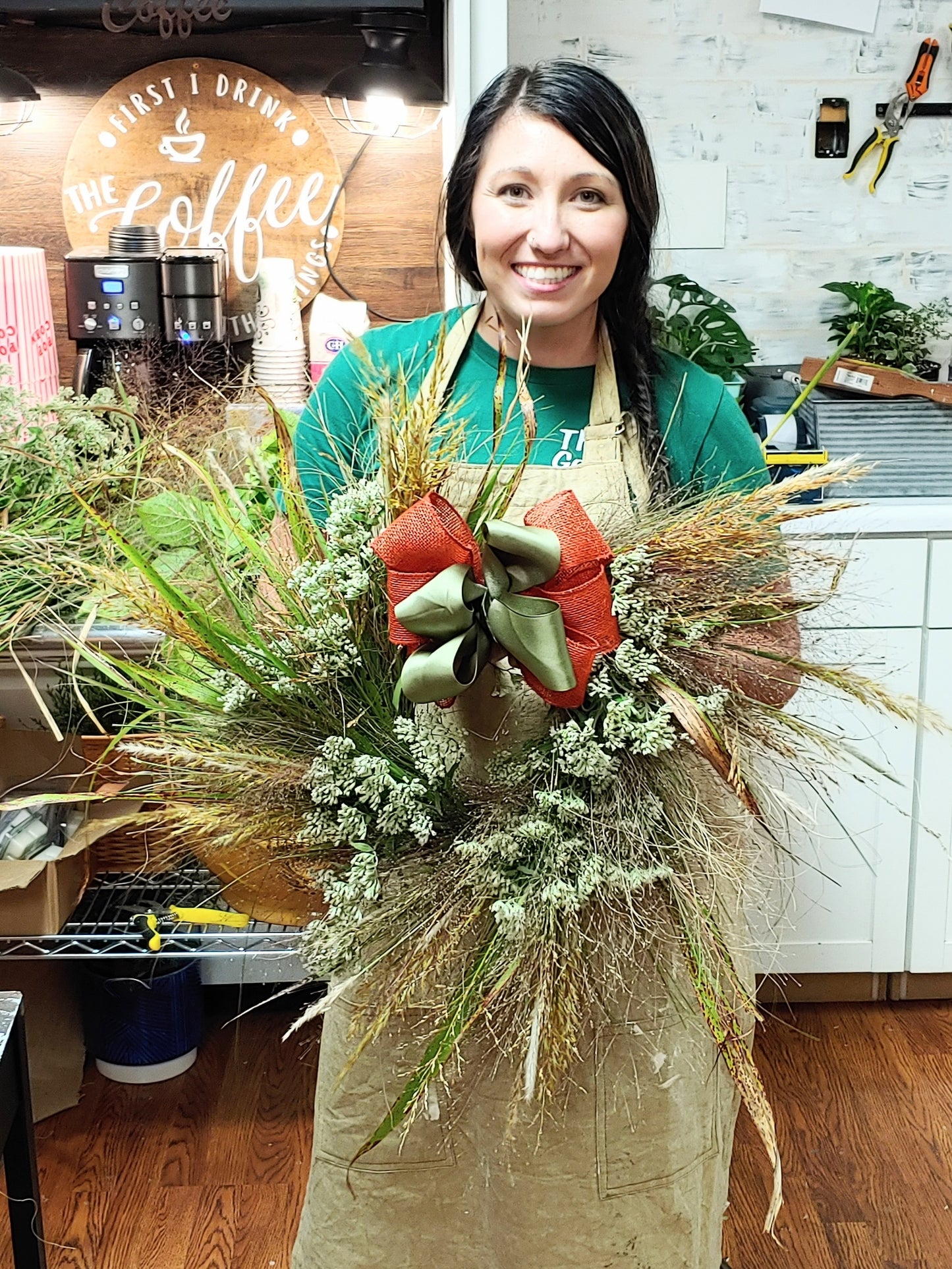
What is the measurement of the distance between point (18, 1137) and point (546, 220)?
3.06ft

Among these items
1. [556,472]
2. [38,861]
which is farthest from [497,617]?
[38,861]

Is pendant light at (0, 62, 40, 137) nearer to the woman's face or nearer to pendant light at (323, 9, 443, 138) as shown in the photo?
pendant light at (323, 9, 443, 138)

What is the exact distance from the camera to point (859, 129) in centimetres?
257

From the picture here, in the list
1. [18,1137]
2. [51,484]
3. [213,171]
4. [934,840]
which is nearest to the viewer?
[18,1137]

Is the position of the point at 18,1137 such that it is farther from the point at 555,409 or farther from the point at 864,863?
the point at 864,863

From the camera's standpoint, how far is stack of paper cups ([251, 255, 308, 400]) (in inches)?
85.1

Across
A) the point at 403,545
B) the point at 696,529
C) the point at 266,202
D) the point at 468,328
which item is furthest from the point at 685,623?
the point at 266,202

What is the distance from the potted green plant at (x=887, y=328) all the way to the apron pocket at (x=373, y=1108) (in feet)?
5.48

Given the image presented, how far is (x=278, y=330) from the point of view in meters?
2.17

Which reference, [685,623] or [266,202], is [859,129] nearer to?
[266,202]

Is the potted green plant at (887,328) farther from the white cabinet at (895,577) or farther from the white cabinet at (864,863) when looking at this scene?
the white cabinet at (864,863)

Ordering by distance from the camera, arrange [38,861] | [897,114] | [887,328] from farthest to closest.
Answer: [897,114]
[887,328]
[38,861]

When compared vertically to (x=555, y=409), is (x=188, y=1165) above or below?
below

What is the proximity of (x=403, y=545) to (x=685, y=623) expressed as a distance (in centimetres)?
21
